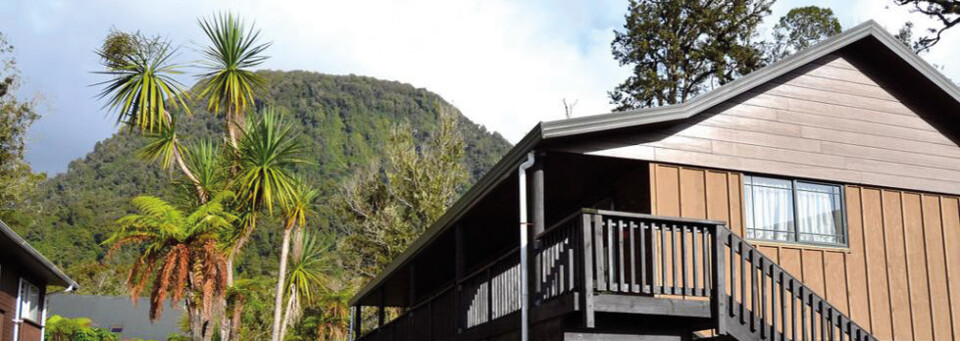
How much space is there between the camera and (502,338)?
13.6 metres

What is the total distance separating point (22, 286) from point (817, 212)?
18.4 m

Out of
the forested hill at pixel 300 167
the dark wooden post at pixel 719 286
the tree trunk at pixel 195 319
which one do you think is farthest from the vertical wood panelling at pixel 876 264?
the forested hill at pixel 300 167

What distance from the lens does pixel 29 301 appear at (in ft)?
84.5

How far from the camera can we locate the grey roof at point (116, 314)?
1849 inches

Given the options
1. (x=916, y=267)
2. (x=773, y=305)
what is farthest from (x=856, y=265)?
(x=773, y=305)

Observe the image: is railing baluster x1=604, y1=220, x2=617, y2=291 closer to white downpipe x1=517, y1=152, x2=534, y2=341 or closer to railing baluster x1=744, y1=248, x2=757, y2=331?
white downpipe x1=517, y1=152, x2=534, y2=341

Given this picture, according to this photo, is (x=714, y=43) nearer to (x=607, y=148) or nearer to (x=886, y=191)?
(x=886, y=191)

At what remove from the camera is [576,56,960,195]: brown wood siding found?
45.6 ft

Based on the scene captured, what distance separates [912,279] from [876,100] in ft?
8.80

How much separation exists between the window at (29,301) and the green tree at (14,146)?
1635cm

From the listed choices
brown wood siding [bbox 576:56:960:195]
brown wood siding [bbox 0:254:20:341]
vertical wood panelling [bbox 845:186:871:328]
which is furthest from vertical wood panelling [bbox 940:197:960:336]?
brown wood siding [bbox 0:254:20:341]

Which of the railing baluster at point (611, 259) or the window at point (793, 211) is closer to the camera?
the railing baluster at point (611, 259)

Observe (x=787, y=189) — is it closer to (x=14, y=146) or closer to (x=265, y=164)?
(x=265, y=164)

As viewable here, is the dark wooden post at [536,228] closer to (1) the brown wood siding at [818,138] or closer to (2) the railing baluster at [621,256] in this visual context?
(1) the brown wood siding at [818,138]
